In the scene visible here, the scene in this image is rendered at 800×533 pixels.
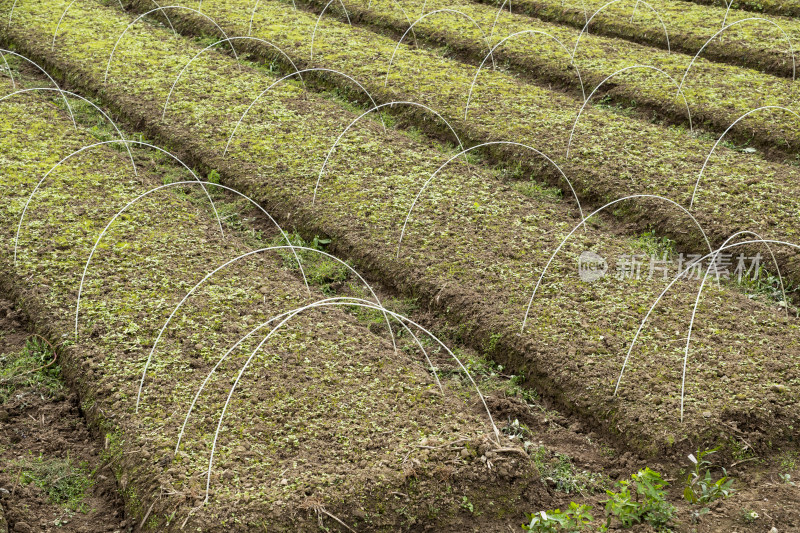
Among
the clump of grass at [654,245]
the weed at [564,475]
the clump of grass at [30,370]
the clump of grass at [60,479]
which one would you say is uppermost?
the clump of grass at [654,245]

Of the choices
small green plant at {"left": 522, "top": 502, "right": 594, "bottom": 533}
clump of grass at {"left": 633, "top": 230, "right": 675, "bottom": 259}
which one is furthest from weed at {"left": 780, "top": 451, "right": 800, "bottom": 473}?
clump of grass at {"left": 633, "top": 230, "right": 675, "bottom": 259}

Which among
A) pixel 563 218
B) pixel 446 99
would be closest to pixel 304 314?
pixel 563 218

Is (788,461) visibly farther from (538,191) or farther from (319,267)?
(319,267)

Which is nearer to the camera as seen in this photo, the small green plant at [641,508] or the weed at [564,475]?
the small green plant at [641,508]

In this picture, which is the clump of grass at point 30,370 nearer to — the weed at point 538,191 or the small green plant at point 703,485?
the small green plant at point 703,485

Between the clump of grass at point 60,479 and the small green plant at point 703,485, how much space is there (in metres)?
4.00

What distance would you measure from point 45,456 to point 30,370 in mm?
918

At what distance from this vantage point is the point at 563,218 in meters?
7.59

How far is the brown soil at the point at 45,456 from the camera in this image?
15.0 ft

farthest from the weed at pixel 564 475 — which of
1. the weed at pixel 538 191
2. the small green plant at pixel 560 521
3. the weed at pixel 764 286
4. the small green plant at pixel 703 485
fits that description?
the weed at pixel 538 191

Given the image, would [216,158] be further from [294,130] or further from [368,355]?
Answer: [368,355]

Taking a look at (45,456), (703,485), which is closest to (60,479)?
(45,456)

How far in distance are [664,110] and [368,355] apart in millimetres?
6238

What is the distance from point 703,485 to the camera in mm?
4672
